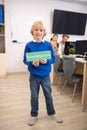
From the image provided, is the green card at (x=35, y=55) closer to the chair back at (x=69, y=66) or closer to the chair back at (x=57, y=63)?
the chair back at (x=69, y=66)

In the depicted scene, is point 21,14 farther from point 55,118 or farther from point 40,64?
point 55,118

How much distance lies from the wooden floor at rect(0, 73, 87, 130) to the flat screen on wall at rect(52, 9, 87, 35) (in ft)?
8.67

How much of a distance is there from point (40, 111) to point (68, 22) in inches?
159

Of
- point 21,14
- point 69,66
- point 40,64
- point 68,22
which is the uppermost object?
point 21,14

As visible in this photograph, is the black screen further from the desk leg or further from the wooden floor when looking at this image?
the desk leg

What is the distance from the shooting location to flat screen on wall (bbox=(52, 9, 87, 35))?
5.72 meters

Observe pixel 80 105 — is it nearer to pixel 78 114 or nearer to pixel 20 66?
pixel 78 114

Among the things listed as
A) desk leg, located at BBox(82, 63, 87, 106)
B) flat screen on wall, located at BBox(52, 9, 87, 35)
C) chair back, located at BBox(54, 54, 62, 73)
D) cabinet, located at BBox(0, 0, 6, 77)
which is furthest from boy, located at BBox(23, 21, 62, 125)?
flat screen on wall, located at BBox(52, 9, 87, 35)

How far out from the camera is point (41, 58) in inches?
82.6

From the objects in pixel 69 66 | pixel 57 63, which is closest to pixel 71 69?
pixel 69 66

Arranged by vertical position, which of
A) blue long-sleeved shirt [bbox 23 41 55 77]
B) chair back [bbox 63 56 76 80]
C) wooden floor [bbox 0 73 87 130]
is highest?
blue long-sleeved shirt [bbox 23 41 55 77]

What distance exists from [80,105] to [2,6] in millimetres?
3461

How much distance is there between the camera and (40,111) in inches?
105

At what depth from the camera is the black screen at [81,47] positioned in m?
3.74
